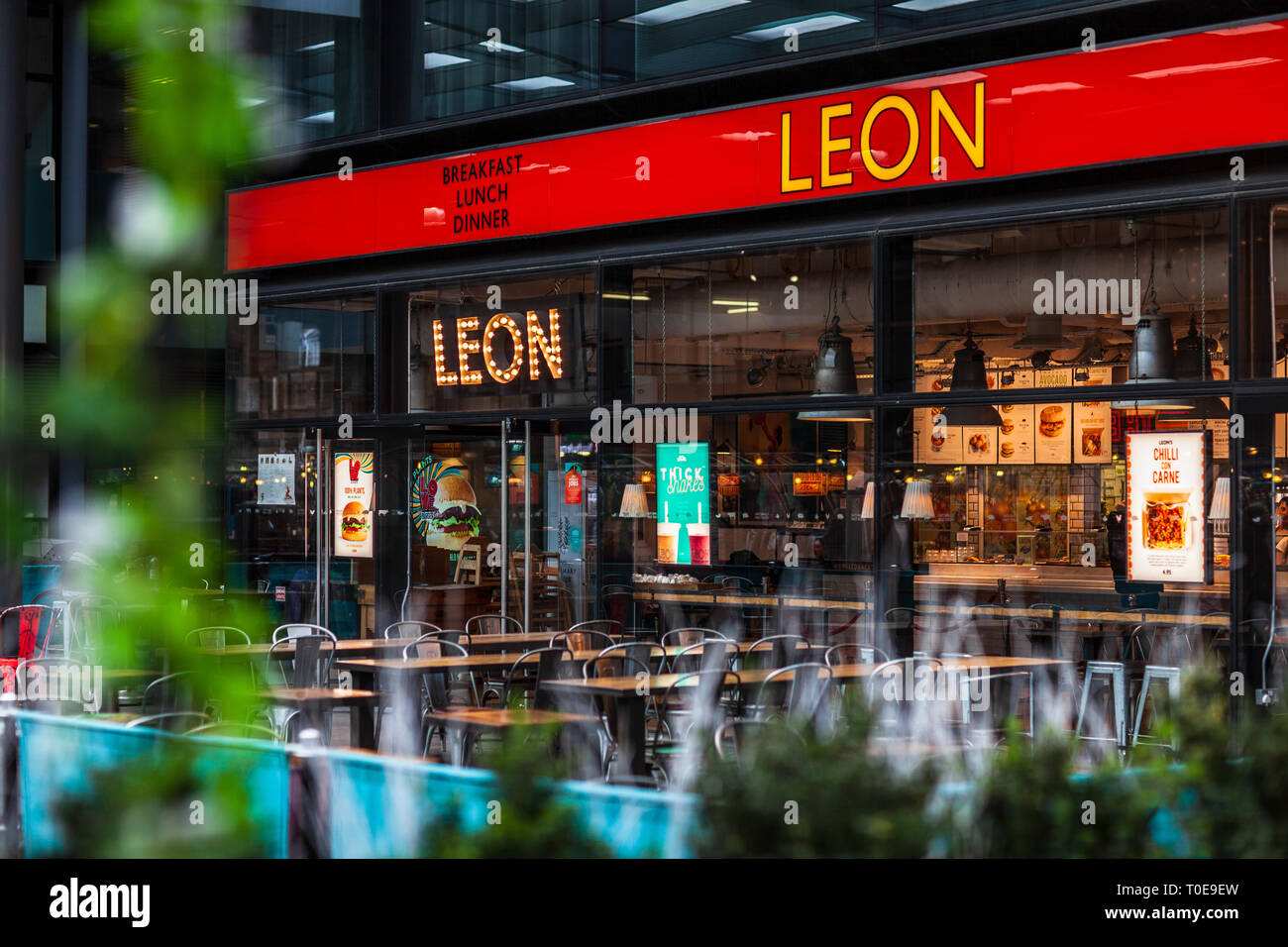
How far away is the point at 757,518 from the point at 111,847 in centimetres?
1092

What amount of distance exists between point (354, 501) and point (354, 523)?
202 mm

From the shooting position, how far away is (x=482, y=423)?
12828 millimetres

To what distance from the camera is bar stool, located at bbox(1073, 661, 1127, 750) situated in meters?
9.32

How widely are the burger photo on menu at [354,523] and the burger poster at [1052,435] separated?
656cm

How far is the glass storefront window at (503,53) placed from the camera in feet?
38.6

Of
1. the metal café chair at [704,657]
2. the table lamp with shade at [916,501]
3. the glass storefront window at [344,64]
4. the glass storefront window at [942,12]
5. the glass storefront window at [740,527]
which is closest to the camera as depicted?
the metal café chair at [704,657]

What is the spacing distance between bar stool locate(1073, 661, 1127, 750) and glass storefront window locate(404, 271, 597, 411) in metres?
4.32

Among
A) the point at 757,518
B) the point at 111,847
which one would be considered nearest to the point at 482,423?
the point at 757,518

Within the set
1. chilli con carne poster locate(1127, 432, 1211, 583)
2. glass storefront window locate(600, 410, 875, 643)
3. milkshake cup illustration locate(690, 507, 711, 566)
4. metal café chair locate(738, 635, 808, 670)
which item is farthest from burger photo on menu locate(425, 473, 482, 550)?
chilli con carne poster locate(1127, 432, 1211, 583)

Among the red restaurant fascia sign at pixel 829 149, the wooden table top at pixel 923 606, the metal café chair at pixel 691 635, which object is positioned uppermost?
the red restaurant fascia sign at pixel 829 149

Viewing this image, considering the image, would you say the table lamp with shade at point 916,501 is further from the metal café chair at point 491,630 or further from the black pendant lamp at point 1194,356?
the metal café chair at point 491,630

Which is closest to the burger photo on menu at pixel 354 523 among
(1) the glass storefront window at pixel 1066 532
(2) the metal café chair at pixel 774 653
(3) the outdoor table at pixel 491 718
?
(2) the metal café chair at pixel 774 653

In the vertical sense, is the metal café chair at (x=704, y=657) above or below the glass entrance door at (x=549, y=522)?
below

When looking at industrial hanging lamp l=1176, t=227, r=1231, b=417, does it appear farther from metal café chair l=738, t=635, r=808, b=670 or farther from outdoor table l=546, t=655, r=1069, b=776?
metal café chair l=738, t=635, r=808, b=670
